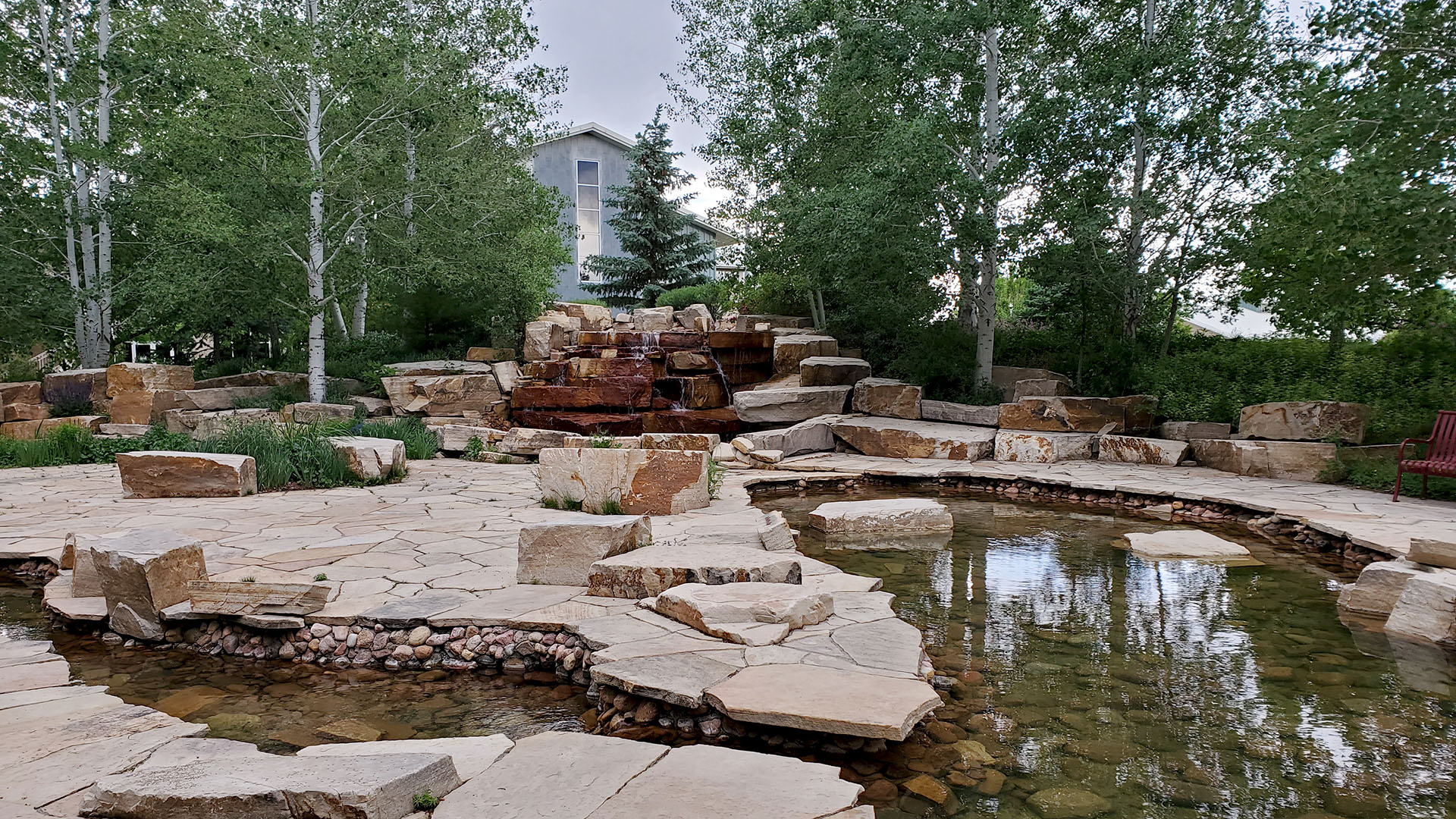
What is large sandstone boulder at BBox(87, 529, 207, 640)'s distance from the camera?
155 inches

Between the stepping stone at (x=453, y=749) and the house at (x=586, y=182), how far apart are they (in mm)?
22221

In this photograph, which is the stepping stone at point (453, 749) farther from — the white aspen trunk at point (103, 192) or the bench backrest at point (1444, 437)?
the white aspen trunk at point (103, 192)

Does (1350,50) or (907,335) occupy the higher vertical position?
(1350,50)

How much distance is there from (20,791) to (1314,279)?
1126 centimetres

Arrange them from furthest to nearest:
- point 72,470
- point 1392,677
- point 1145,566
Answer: point 72,470, point 1145,566, point 1392,677

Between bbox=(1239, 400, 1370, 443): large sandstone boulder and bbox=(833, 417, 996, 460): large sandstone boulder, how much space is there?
9.81ft

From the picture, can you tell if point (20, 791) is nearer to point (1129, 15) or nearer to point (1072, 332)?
point (1072, 332)

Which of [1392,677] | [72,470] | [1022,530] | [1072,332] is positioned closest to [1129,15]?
[1072,332]

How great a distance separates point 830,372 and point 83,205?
1333 cm

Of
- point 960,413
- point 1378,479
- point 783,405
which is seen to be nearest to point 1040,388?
point 960,413

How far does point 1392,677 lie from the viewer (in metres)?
3.73

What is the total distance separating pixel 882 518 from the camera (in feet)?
22.5

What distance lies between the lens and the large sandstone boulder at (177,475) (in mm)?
6957

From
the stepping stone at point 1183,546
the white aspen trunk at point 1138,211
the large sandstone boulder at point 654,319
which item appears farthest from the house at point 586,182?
the stepping stone at point 1183,546
